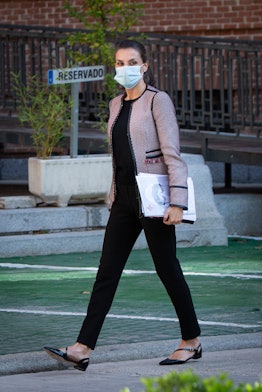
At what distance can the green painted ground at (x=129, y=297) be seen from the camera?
809cm

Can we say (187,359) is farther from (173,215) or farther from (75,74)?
(75,74)

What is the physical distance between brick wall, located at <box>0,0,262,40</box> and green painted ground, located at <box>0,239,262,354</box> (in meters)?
5.85

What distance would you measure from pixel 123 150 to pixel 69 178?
18.1ft

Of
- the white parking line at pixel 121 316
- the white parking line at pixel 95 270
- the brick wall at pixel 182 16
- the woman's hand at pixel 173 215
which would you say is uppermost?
the brick wall at pixel 182 16

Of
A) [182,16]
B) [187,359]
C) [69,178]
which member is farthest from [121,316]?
[182,16]

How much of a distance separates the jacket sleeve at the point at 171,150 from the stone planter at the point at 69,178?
5416 mm

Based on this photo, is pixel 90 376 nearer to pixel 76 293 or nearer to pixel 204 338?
pixel 204 338

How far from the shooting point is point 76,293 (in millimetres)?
9805

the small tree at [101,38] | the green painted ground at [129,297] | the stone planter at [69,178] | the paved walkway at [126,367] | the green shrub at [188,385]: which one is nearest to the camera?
the green shrub at [188,385]

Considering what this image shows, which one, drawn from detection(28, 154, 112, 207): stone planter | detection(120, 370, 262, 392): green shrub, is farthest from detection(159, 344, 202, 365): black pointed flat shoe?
detection(28, 154, 112, 207): stone planter

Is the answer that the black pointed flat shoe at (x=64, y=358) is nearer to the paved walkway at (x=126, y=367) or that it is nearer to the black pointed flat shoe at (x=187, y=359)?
the paved walkway at (x=126, y=367)

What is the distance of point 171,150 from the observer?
689cm

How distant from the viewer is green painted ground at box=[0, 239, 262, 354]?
809 centimetres

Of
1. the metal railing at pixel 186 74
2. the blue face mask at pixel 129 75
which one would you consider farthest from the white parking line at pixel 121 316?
the metal railing at pixel 186 74
